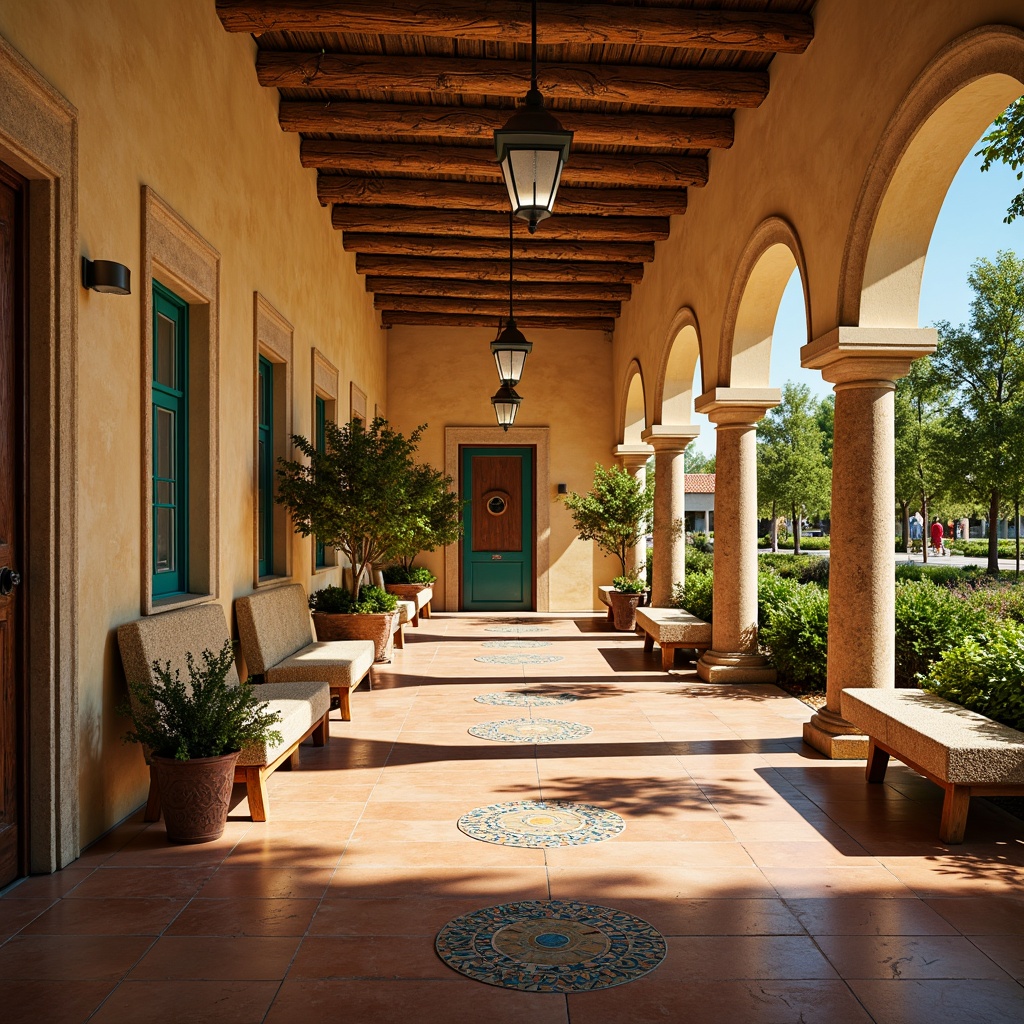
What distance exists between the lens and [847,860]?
3939mm

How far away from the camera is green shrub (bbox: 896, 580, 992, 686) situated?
23.1 ft

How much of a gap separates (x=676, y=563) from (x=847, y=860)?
730 centimetres

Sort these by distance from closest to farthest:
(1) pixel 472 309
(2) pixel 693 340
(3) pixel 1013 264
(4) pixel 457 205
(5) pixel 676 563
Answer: (4) pixel 457 205, (2) pixel 693 340, (5) pixel 676 563, (1) pixel 472 309, (3) pixel 1013 264

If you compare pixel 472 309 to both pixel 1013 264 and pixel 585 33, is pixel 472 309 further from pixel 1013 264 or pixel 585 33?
pixel 1013 264

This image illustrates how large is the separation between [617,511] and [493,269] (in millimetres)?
3669

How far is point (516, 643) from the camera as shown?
36.5 feet

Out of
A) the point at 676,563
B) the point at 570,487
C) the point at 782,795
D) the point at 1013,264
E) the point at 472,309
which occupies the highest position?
the point at 1013,264

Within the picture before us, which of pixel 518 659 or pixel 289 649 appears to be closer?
pixel 289 649

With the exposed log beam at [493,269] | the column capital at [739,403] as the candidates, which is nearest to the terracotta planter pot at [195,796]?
the column capital at [739,403]

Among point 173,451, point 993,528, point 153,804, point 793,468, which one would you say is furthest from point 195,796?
point 793,468

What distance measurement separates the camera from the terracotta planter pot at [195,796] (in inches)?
161

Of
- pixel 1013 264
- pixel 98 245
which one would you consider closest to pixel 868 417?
pixel 98 245

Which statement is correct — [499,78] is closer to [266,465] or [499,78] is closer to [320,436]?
[266,465]

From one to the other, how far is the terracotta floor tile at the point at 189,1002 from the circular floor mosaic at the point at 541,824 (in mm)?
1515
